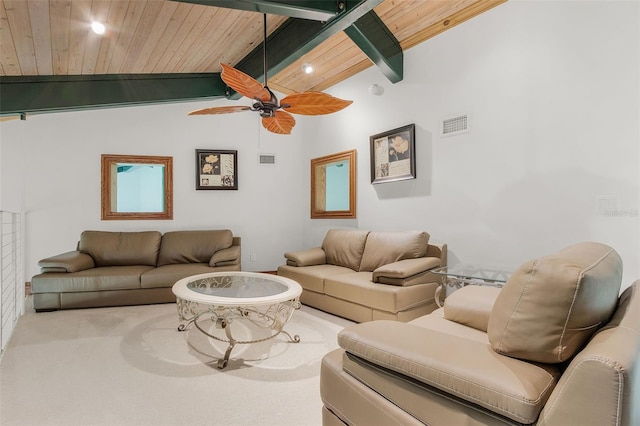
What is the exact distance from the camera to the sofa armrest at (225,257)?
4.19 m

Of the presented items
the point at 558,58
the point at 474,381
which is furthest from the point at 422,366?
the point at 558,58

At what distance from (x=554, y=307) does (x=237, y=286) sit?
2481 millimetres

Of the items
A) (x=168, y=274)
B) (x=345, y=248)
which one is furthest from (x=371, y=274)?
(x=168, y=274)

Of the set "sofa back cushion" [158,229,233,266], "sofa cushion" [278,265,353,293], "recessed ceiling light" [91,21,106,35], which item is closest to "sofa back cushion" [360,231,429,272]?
"sofa cushion" [278,265,353,293]

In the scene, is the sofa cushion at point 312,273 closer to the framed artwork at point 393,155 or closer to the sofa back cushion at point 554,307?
the framed artwork at point 393,155

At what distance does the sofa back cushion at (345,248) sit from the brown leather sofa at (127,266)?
4.08ft

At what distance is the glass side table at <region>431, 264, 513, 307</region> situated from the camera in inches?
106

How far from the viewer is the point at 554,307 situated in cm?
93

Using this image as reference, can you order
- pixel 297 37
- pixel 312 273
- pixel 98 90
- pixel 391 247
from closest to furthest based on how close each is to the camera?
pixel 297 37 → pixel 391 247 → pixel 312 273 → pixel 98 90

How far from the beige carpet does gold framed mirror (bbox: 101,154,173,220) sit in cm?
196

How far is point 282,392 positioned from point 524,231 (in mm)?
2409

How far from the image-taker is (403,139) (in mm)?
3930

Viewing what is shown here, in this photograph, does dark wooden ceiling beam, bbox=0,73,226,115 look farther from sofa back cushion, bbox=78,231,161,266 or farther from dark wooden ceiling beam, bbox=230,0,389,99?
sofa back cushion, bbox=78,231,161,266

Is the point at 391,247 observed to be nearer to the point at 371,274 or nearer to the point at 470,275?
the point at 371,274
